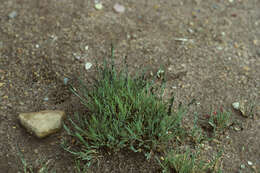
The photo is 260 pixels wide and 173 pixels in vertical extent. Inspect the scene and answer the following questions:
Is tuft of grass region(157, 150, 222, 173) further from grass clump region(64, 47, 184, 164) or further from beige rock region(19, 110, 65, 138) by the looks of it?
beige rock region(19, 110, 65, 138)

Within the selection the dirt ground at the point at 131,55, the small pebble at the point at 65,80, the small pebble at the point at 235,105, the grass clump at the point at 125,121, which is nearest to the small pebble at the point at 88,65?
the dirt ground at the point at 131,55

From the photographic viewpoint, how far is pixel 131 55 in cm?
255

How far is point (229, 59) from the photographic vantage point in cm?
258

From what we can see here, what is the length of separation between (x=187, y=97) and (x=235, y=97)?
0.37 metres

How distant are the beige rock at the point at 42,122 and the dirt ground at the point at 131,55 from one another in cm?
6

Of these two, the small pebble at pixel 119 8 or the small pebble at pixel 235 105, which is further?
the small pebble at pixel 119 8

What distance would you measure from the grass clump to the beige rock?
131mm

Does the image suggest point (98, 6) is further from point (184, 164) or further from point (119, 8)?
point (184, 164)

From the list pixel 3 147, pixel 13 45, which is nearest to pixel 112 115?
pixel 3 147

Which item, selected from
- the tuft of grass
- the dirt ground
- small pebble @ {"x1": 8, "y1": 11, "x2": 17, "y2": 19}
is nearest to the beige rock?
the dirt ground

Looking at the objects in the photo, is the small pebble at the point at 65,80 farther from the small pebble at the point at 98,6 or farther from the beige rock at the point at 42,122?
the small pebble at the point at 98,6

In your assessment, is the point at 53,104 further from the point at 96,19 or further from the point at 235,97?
the point at 235,97

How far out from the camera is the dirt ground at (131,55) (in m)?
1.99

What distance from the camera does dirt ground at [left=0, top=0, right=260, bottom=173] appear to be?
1993mm
